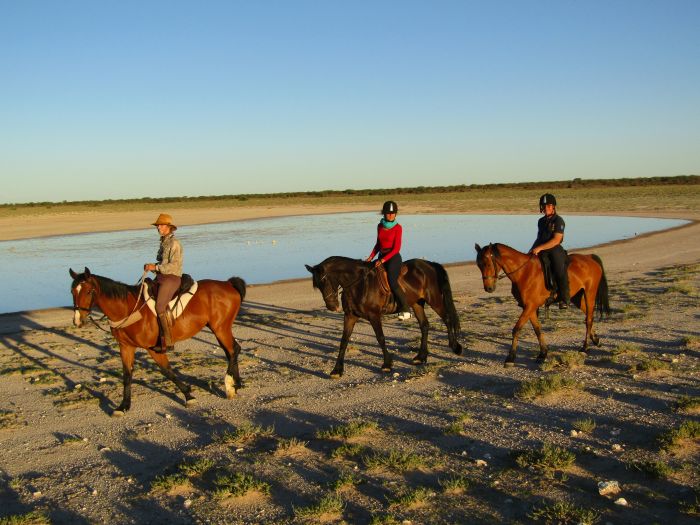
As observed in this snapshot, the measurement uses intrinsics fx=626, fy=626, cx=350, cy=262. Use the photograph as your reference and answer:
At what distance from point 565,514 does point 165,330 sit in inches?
226

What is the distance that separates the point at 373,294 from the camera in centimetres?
1016

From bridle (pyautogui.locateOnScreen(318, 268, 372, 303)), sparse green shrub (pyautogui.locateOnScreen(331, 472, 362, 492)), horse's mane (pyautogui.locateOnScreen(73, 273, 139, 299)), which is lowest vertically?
sparse green shrub (pyautogui.locateOnScreen(331, 472, 362, 492))

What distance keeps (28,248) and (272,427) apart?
1377 inches

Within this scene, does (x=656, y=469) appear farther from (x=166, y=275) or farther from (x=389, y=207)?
(x=166, y=275)

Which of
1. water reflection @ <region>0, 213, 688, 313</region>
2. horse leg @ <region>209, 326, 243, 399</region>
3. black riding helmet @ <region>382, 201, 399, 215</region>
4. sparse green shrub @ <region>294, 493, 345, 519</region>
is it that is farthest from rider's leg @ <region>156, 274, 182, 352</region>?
water reflection @ <region>0, 213, 688, 313</region>

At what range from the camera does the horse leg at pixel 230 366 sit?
29.2 ft

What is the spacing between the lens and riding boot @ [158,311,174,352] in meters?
8.72

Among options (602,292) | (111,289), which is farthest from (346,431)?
(602,292)

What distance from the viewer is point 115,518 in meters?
5.49

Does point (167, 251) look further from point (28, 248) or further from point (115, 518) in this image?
point (28, 248)

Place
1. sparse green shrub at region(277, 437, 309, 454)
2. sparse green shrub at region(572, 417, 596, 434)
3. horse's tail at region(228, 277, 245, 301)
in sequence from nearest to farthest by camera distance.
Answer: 1. sparse green shrub at region(277, 437, 309, 454)
2. sparse green shrub at region(572, 417, 596, 434)
3. horse's tail at region(228, 277, 245, 301)

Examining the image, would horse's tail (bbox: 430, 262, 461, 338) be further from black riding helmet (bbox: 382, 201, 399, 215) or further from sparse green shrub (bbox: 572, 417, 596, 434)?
sparse green shrub (bbox: 572, 417, 596, 434)

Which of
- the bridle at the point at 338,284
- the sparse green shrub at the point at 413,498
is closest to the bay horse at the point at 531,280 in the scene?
the bridle at the point at 338,284

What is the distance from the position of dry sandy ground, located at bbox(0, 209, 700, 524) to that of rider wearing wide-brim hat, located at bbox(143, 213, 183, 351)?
1093mm
